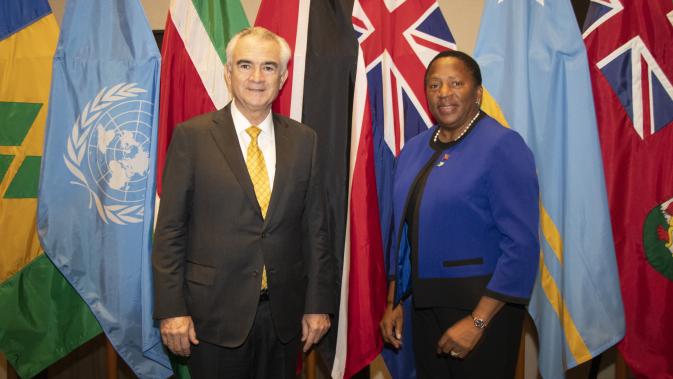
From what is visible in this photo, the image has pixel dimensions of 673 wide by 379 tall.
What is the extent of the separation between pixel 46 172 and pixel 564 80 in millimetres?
2152

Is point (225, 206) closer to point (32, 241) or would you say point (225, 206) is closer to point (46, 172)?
point (46, 172)

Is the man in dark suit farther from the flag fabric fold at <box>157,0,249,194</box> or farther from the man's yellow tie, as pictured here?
the flag fabric fold at <box>157,0,249,194</box>

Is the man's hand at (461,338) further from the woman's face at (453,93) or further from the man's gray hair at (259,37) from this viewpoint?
the man's gray hair at (259,37)

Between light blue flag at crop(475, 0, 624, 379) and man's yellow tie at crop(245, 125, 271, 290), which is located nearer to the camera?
man's yellow tie at crop(245, 125, 271, 290)

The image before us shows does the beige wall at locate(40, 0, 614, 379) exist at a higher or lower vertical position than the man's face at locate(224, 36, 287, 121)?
higher

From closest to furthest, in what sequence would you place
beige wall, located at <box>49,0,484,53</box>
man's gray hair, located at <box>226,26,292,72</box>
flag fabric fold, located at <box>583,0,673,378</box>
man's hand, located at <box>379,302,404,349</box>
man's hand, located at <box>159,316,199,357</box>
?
man's hand, located at <box>159,316,199,357</box> < man's gray hair, located at <box>226,26,292,72</box> < man's hand, located at <box>379,302,404,349</box> < flag fabric fold, located at <box>583,0,673,378</box> < beige wall, located at <box>49,0,484,53</box>

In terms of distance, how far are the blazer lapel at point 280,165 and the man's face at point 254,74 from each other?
0.09 metres

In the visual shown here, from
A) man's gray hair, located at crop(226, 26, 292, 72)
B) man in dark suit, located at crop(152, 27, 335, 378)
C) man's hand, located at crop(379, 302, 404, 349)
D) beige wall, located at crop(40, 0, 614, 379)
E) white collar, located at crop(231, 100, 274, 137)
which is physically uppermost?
beige wall, located at crop(40, 0, 614, 379)

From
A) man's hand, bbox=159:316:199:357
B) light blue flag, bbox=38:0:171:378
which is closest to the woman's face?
man's hand, bbox=159:316:199:357

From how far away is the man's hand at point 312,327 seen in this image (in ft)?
5.15

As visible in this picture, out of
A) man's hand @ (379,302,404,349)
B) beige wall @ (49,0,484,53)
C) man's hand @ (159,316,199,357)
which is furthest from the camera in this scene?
beige wall @ (49,0,484,53)

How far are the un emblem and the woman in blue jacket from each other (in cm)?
111

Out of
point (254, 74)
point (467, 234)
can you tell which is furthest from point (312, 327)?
point (254, 74)

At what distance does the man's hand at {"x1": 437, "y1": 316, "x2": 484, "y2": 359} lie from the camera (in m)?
1.44
